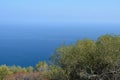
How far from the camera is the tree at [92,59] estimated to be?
45.5 ft

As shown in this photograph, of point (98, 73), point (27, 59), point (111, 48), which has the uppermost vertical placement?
point (27, 59)

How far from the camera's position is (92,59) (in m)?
14.5

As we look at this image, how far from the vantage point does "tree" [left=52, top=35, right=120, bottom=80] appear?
45.5 feet

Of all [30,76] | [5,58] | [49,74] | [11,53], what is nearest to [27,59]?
[5,58]

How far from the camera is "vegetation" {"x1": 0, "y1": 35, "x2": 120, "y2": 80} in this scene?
1388 cm

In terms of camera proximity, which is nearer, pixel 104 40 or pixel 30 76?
pixel 104 40

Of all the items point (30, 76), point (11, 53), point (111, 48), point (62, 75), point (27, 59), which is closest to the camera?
point (111, 48)

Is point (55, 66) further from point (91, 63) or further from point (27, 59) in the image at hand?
point (27, 59)

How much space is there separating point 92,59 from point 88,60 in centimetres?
18

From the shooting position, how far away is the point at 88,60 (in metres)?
14.5

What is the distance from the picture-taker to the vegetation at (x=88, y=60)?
A: 547 inches

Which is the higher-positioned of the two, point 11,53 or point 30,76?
point 11,53

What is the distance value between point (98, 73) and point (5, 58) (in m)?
75.1

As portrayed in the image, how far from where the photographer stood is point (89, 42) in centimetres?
1478
